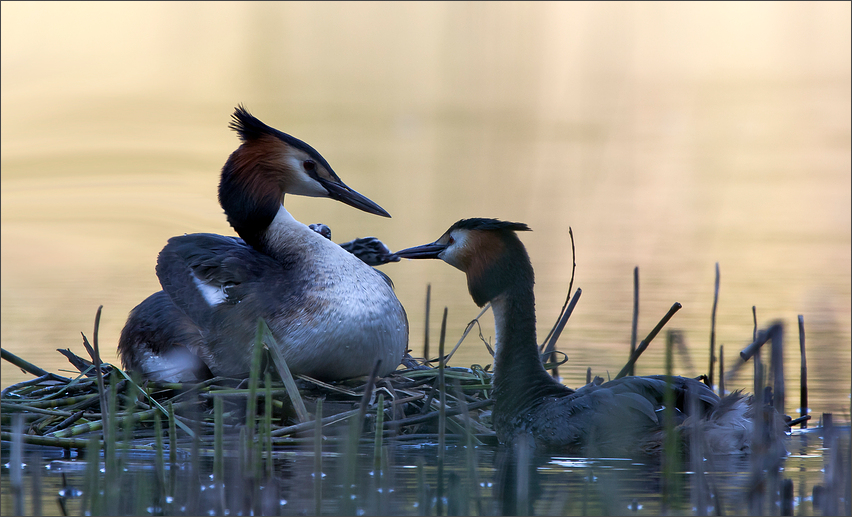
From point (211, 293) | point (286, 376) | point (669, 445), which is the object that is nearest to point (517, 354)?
point (286, 376)

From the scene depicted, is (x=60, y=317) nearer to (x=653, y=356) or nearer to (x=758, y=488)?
(x=653, y=356)

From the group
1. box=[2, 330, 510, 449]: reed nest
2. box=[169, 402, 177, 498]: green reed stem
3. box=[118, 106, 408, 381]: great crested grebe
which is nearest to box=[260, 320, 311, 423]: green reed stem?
box=[2, 330, 510, 449]: reed nest

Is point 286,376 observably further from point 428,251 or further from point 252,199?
point 252,199

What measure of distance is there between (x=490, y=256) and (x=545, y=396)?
2.35 ft

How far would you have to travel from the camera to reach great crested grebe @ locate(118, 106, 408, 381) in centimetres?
529

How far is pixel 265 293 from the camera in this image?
5.41 meters

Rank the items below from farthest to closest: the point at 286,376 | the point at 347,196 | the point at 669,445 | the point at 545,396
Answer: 1. the point at 347,196
2. the point at 286,376
3. the point at 545,396
4. the point at 669,445

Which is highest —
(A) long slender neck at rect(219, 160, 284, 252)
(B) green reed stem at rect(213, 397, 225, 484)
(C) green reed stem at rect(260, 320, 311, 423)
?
(A) long slender neck at rect(219, 160, 284, 252)

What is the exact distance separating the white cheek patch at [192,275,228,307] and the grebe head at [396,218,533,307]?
123 cm

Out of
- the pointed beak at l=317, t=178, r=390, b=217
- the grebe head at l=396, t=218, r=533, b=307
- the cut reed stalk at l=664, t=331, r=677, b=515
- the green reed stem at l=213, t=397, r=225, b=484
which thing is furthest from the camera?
the pointed beak at l=317, t=178, r=390, b=217

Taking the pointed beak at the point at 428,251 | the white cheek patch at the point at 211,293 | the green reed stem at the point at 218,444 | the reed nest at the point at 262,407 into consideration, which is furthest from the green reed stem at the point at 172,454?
the pointed beak at the point at 428,251

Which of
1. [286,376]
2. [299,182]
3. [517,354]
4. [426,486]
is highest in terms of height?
[299,182]

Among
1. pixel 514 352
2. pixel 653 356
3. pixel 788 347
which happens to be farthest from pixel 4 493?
pixel 788 347

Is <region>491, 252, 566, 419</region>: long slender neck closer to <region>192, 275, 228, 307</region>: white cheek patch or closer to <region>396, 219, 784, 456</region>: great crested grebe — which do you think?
<region>396, 219, 784, 456</region>: great crested grebe
